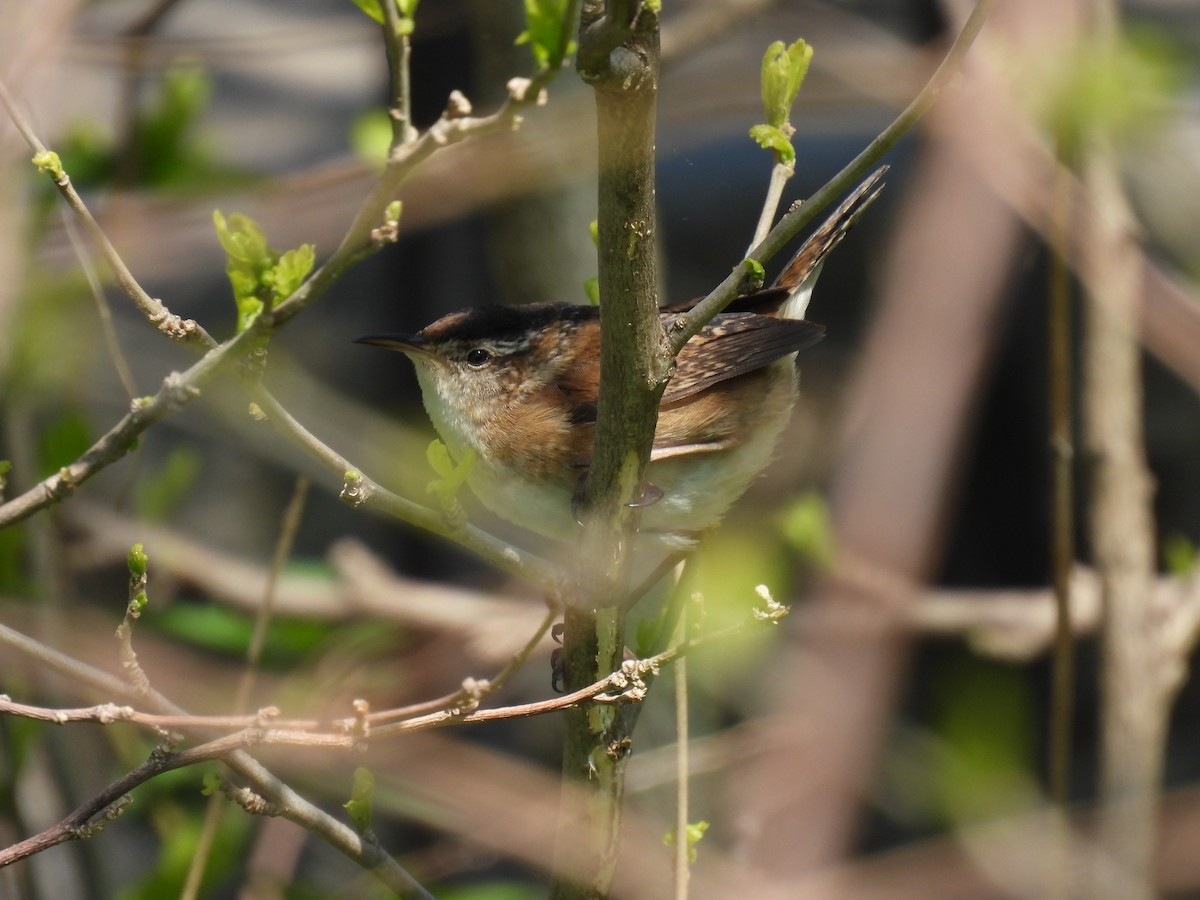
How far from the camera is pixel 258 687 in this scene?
423 centimetres

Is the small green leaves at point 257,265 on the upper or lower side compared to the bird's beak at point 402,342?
upper

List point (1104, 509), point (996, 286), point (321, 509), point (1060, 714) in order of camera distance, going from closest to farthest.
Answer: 1. point (996, 286)
2. point (1060, 714)
3. point (1104, 509)
4. point (321, 509)

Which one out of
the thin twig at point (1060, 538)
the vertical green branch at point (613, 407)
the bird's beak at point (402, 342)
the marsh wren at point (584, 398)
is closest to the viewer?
the vertical green branch at point (613, 407)

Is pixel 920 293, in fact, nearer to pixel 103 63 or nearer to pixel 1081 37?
pixel 1081 37

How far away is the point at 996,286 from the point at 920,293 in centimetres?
11

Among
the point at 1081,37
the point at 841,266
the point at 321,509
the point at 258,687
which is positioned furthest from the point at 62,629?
the point at 841,266

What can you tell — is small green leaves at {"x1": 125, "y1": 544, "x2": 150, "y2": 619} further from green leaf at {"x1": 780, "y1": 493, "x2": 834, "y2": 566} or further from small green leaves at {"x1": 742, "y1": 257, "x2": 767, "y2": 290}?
green leaf at {"x1": 780, "y1": 493, "x2": 834, "y2": 566}

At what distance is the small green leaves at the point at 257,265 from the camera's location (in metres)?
1.63

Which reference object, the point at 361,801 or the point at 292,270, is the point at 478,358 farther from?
the point at 292,270

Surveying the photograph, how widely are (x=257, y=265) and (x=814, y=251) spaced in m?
2.27

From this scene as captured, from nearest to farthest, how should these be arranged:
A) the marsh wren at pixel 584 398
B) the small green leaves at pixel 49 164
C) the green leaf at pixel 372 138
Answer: the small green leaves at pixel 49 164
the marsh wren at pixel 584 398
the green leaf at pixel 372 138

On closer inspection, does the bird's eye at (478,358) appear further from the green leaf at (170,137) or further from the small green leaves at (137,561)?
the small green leaves at (137,561)

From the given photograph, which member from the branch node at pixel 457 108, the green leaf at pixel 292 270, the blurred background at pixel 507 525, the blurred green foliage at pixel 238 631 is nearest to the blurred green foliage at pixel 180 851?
the blurred background at pixel 507 525

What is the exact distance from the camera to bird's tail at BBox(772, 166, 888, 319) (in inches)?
133
